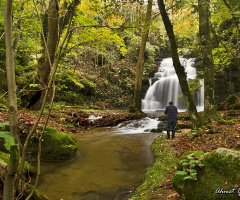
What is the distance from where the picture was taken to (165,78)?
23125 mm

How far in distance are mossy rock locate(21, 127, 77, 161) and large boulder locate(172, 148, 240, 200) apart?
4282mm

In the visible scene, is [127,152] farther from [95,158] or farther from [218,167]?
[218,167]

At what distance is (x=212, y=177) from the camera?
9.30 ft

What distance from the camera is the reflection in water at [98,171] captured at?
4.31 meters

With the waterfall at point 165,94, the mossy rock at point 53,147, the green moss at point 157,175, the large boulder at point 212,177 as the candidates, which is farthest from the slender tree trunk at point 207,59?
the waterfall at point 165,94

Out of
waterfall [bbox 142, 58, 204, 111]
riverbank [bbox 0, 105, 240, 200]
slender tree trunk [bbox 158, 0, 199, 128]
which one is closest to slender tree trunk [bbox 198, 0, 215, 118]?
slender tree trunk [bbox 158, 0, 199, 128]

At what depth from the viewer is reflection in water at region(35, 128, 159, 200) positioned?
14.1ft

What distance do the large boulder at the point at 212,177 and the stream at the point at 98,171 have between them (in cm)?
165

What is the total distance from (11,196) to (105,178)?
159 inches

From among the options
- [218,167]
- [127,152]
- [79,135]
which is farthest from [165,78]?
[218,167]

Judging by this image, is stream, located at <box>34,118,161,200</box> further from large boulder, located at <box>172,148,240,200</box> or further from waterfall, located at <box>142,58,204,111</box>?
waterfall, located at <box>142,58,204,111</box>

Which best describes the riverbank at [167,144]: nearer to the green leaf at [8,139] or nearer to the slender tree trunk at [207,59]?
the slender tree trunk at [207,59]

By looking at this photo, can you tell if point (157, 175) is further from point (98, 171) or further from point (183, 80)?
point (183, 80)

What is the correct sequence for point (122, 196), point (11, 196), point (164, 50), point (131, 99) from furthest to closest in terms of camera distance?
point (164, 50), point (131, 99), point (122, 196), point (11, 196)
